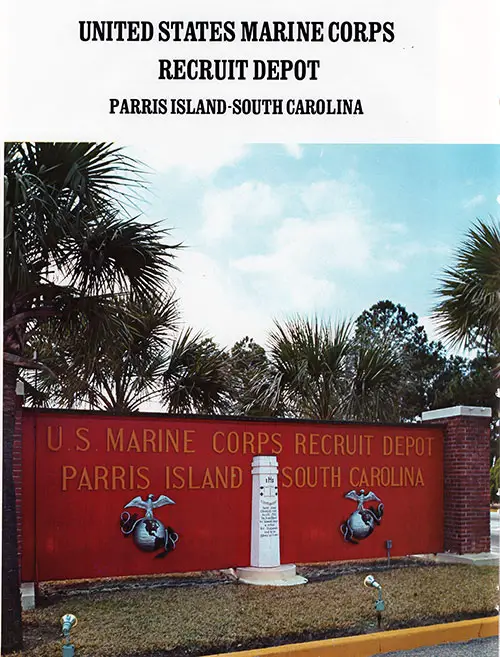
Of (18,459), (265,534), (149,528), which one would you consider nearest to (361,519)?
(265,534)

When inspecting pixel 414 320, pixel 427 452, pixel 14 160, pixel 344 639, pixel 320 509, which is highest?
pixel 14 160

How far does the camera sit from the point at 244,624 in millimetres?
5359

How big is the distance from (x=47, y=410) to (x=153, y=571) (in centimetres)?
158

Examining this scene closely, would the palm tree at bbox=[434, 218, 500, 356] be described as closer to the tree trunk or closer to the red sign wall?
the red sign wall

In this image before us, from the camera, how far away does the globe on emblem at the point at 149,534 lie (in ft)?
19.9

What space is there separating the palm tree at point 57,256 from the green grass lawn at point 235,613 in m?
0.57

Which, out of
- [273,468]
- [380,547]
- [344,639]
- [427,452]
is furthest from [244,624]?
[427,452]

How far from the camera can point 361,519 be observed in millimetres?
6902

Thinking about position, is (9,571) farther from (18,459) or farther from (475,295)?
(475,295)

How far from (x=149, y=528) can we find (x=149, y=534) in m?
0.05

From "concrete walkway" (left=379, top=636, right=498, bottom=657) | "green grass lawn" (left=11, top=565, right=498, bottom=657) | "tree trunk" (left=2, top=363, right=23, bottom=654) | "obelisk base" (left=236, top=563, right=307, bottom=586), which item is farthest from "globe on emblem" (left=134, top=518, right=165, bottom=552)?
"concrete walkway" (left=379, top=636, right=498, bottom=657)

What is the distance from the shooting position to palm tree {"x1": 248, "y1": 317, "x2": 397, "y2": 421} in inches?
325

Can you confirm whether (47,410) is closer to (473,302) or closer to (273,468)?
(273,468)

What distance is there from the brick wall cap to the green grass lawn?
1569 mm
